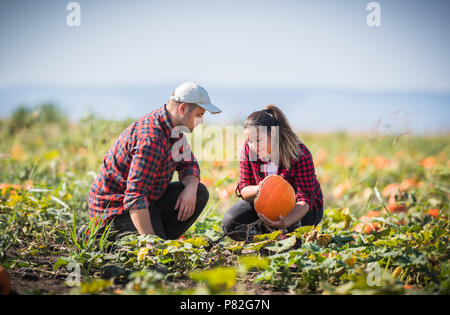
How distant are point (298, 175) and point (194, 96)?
882 mm

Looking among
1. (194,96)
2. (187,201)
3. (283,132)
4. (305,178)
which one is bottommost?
(187,201)

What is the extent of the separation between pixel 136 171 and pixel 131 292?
2.45 ft

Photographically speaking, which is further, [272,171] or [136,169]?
[272,171]

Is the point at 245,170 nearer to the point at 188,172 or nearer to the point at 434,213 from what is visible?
the point at 188,172

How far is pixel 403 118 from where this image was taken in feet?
8.85

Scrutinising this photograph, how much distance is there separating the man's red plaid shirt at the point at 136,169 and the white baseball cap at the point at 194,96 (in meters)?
0.13

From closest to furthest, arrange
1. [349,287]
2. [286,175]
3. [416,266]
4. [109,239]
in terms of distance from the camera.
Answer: [349,287]
[416,266]
[109,239]
[286,175]

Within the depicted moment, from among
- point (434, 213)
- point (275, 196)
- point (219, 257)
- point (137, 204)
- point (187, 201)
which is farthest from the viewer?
point (434, 213)

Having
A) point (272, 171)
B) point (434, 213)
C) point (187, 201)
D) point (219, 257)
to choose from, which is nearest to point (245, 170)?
point (272, 171)

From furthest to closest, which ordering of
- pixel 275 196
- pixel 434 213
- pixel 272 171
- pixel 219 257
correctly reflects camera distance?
pixel 434 213
pixel 272 171
pixel 275 196
pixel 219 257

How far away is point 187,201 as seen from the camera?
251cm

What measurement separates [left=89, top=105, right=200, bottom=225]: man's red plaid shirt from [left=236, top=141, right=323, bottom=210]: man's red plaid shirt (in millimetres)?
521
